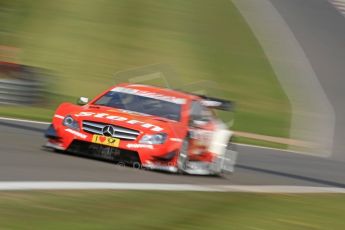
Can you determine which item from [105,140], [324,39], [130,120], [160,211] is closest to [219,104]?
[130,120]

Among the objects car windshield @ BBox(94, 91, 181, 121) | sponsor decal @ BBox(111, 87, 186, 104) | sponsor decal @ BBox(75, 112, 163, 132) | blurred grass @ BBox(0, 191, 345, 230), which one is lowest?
blurred grass @ BBox(0, 191, 345, 230)

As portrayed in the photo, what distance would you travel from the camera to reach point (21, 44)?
91.9ft

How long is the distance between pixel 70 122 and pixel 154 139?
1117 mm

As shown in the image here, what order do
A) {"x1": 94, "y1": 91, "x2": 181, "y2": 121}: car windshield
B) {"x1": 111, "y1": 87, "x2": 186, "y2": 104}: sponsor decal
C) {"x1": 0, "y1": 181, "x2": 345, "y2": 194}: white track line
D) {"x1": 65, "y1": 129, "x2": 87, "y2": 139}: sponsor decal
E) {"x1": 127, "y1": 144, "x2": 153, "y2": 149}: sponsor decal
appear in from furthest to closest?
{"x1": 111, "y1": 87, "x2": 186, "y2": 104}: sponsor decal, {"x1": 94, "y1": 91, "x2": 181, "y2": 121}: car windshield, {"x1": 65, "y1": 129, "x2": 87, "y2": 139}: sponsor decal, {"x1": 127, "y1": 144, "x2": 153, "y2": 149}: sponsor decal, {"x1": 0, "y1": 181, "x2": 345, "y2": 194}: white track line

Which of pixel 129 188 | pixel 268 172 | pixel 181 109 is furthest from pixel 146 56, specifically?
pixel 129 188

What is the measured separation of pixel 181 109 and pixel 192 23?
1665cm

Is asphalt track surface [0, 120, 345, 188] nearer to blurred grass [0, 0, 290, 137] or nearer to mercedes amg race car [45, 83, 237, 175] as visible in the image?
mercedes amg race car [45, 83, 237, 175]

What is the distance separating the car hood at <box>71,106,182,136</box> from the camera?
11930mm

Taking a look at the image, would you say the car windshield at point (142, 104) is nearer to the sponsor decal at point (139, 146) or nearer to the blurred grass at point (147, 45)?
the sponsor decal at point (139, 146)

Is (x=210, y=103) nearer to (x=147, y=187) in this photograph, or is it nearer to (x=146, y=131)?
(x=146, y=131)

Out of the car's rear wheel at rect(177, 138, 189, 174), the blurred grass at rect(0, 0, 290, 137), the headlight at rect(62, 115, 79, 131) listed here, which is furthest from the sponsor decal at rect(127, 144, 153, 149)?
the blurred grass at rect(0, 0, 290, 137)

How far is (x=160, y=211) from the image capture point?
8.14 m

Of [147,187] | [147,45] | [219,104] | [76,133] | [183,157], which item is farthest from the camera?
[147,45]

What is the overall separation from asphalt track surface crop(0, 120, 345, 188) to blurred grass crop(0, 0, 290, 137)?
5317 mm
